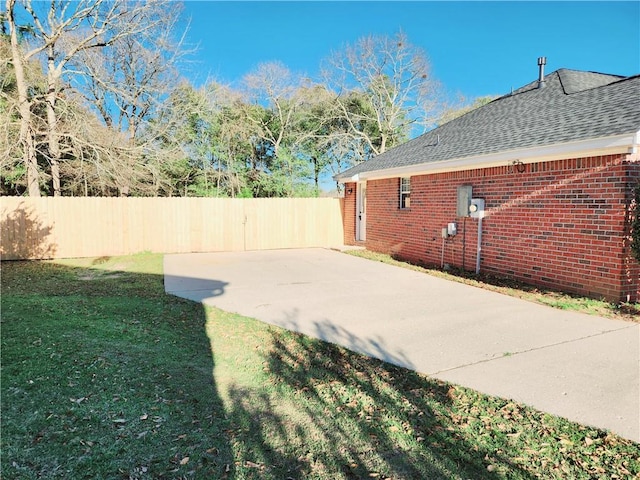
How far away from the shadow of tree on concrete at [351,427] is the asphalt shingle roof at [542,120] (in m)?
5.04

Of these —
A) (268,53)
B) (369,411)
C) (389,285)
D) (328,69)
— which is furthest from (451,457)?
(328,69)

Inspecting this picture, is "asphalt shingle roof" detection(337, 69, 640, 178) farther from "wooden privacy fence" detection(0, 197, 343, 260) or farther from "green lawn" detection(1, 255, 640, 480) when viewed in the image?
"green lawn" detection(1, 255, 640, 480)

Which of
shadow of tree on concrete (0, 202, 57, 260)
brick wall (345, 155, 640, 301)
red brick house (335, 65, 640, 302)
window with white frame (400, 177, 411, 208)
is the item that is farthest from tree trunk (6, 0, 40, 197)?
brick wall (345, 155, 640, 301)

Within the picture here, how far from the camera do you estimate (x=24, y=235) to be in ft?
35.7

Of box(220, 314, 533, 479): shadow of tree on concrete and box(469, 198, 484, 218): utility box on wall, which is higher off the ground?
box(469, 198, 484, 218): utility box on wall

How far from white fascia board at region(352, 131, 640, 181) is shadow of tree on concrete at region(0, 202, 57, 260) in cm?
1008

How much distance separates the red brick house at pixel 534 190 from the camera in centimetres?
579

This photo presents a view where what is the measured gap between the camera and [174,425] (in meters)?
2.57

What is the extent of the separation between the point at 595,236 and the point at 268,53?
2003 centimetres

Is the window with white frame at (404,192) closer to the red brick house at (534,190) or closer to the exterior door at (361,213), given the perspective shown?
the red brick house at (534,190)

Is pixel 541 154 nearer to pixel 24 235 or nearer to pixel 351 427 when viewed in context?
pixel 351 427

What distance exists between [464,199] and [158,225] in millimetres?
8837

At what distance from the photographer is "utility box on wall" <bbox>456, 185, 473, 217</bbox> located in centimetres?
843

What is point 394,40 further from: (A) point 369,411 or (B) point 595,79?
(A) point 369,411
